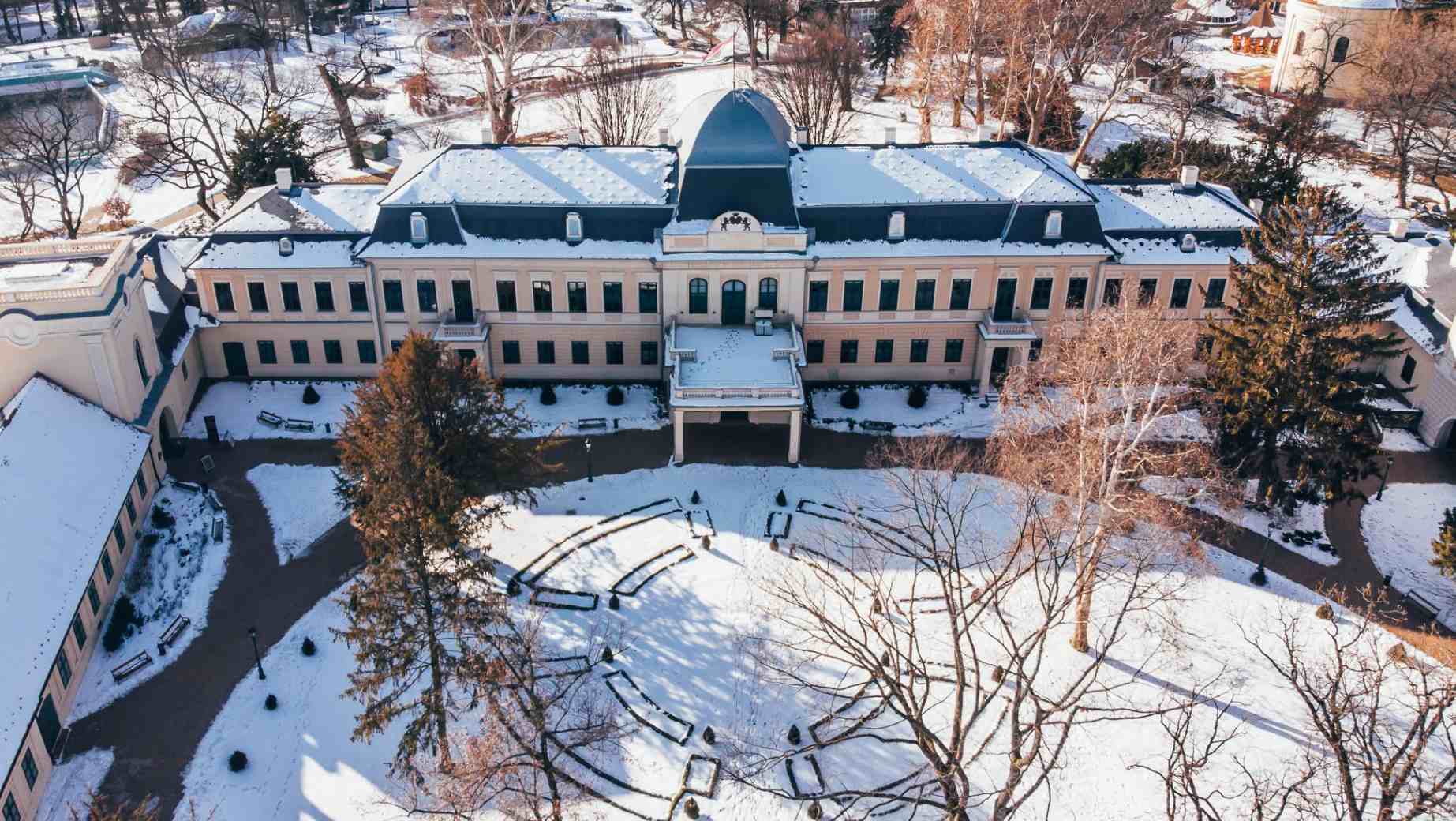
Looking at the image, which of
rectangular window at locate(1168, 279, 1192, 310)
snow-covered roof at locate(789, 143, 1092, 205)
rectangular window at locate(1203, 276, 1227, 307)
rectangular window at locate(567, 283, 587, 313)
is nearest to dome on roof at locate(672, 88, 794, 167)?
snow-covered roof at locate(789, 143, 1092, 205)

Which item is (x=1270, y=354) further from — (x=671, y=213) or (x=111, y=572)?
(x=111, y=572)

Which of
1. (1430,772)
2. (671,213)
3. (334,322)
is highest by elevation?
(671,213)

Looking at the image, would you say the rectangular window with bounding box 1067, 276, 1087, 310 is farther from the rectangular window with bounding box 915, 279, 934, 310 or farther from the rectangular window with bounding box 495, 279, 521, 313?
the rectangular window with bounding box 495, 279, 521, 313

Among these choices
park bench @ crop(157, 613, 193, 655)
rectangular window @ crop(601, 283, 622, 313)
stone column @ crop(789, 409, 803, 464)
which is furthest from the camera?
rectangular window @ crop(601, 283, 622, 313)

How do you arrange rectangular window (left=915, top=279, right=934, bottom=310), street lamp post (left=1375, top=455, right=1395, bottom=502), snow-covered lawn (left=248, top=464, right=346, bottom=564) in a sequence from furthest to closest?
rectangular window (left=915, top=279, right=934, bottom=310) < street lamp post (left=1375, top=455, right=1395, bottom=502) < snow-covered lawn (left=248, top=464, right=346, bottom=564)

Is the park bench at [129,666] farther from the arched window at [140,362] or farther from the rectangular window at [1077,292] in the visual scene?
the rectangular window at [1077,292]

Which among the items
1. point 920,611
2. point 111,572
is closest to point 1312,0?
point 920,611

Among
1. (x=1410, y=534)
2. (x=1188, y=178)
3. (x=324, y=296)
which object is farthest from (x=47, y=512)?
(x=1410, y=534)

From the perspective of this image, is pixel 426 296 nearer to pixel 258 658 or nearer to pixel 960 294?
pixel 258 658
